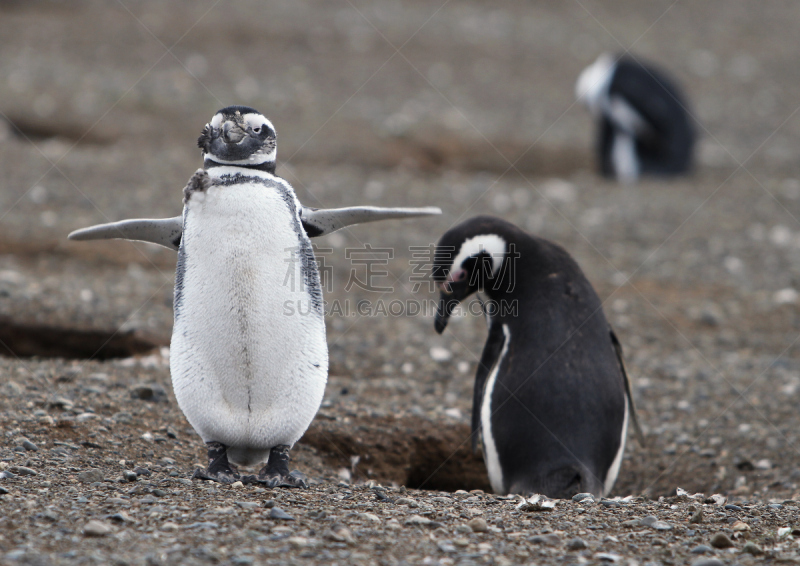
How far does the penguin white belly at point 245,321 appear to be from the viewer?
2.82m

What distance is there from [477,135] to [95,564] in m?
8.55

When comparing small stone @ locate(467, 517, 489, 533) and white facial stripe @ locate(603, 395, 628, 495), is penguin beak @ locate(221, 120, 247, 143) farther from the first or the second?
white facial stripe @ locate(603, 395, 628, 495)

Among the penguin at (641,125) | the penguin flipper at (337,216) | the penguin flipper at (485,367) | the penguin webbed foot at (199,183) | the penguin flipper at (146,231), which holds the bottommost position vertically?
the penguin flipper at (485,367)

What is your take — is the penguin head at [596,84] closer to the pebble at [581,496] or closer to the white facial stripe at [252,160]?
the pebble at [581,496]

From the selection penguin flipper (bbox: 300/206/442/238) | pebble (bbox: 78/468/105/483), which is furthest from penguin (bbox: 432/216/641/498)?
pebble (bbox: 78/468/105/483)

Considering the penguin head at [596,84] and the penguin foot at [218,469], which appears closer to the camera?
Answer: the penguin foot at [218,469]

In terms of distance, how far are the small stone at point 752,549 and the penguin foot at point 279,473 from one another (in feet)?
4.65

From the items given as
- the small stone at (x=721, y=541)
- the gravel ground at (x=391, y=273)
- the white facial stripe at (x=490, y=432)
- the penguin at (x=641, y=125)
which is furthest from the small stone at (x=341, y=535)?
the penguin at (x=641, y=125)

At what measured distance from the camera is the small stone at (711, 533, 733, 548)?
2428 mm

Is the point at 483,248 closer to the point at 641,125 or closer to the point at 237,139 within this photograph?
the point at 237,139

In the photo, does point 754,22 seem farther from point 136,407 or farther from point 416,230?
point 136,407

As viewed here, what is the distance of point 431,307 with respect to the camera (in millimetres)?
5902

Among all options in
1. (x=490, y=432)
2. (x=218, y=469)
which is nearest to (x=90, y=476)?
(x=218, y=469)

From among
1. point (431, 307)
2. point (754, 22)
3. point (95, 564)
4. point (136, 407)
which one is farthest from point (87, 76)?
point (754, 22)
